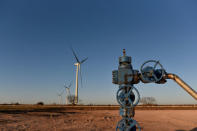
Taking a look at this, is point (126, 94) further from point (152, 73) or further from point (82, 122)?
point (82, 122)

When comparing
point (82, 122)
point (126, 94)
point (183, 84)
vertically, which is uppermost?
point (183, 84)

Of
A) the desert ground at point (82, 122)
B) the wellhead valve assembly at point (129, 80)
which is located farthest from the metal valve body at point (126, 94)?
the desert ground at point (82, 122)

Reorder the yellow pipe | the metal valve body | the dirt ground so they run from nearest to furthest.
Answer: the yellow pipe < the metal valve body < the dirt ground

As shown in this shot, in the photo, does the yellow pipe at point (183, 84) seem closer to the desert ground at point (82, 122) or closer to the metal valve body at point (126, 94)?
the metal valve body at point (126, 94)

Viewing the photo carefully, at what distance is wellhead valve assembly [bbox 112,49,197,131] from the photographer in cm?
461

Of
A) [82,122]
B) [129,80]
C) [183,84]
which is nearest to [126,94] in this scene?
[129,80]

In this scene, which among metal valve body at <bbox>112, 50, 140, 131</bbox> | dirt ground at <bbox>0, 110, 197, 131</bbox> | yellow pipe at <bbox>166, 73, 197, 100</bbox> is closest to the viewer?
yellow pipe at <bbox>166, 73, 197, 100</bbox>

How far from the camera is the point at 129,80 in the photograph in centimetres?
497

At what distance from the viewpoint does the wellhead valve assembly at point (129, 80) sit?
4.61 m

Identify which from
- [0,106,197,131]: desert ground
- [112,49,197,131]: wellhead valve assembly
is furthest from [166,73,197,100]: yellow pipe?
[0,106,197,131]: desert ground

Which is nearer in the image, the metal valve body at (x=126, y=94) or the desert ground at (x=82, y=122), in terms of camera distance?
the metal valve body at (x=126, y=94)

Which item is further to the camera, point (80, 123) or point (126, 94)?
point (80, 123)

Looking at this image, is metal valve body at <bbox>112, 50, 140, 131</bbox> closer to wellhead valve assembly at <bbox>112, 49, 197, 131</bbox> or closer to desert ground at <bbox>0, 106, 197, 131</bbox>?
wellhead valve assembly at <bbox>112, 49, 197, 131</bbox>

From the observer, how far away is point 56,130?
1052cm
